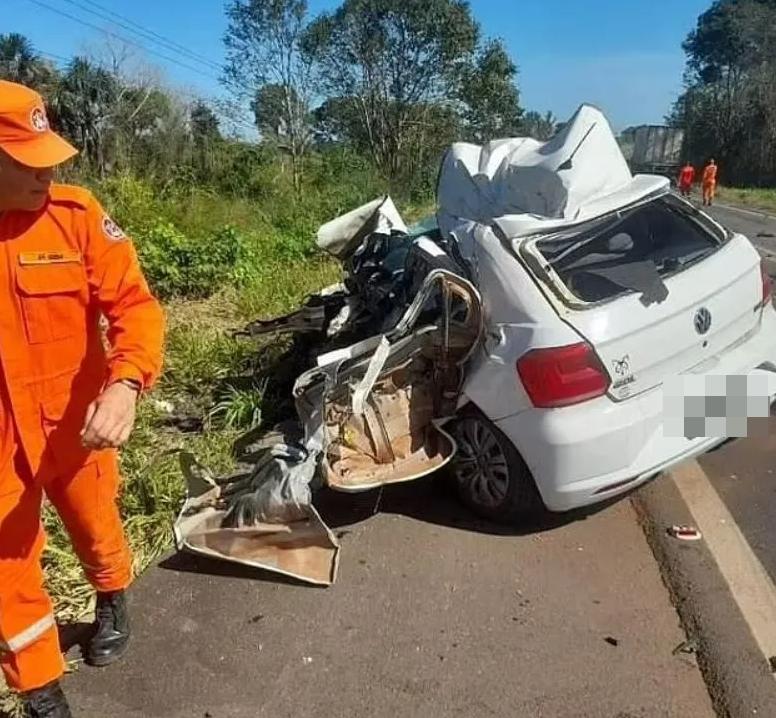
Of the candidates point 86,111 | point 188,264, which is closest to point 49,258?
point 188,264

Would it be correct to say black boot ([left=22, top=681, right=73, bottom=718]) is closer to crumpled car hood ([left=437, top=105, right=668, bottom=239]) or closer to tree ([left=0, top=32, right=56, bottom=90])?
crumpled car hood ([left=437, top=105, right=668, bottom=239])

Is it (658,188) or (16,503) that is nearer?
(16,503)

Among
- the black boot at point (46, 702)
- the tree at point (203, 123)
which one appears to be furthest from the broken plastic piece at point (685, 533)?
the tree at point (203, 123)

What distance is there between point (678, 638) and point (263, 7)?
26922mm

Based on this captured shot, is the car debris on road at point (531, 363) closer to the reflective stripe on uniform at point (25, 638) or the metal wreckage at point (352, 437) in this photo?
the metal wreckage at point (352, 437)

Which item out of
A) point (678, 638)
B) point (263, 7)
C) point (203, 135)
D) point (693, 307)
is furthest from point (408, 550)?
point (263, 7)

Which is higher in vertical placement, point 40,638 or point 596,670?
point 40,638

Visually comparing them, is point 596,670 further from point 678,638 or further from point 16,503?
point 16,503

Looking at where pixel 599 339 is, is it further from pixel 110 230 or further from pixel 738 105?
pixel 738 105

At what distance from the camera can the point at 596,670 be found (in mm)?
2838

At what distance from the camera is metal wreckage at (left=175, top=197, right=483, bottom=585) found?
3.57 meters

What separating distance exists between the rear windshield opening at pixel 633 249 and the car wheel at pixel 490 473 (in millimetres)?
741

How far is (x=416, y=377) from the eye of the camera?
4.05m

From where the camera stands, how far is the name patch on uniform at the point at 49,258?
92.1 inches
